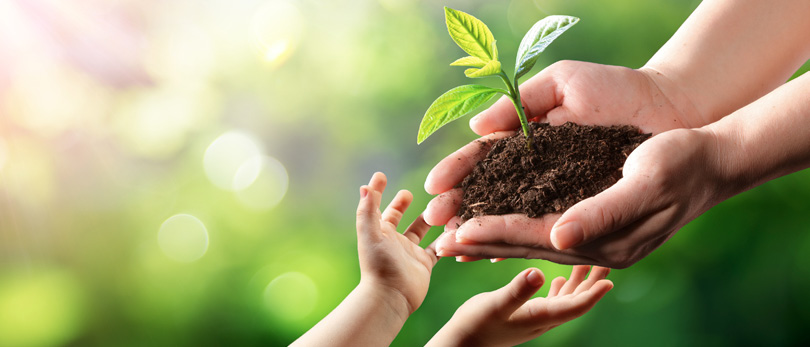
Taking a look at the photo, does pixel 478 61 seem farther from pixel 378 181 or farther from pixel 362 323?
pixel 362 323

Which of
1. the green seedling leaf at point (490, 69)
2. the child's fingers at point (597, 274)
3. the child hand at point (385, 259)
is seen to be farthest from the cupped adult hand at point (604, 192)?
the child's fingers at point (597, 274)

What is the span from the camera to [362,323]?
41.9 inches

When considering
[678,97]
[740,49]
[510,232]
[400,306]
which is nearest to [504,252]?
[510,232]

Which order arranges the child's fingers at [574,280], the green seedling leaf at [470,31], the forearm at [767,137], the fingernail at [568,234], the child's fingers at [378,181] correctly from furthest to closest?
the child's fingers at [574,280]
the child's fingers at [378,181]
the green seedling leaf at [470,31]
the forearm at [767,137]
the fingernail at [568,234]

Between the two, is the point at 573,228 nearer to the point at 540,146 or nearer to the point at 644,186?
the point at 644,186

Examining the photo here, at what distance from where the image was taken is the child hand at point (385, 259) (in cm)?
110

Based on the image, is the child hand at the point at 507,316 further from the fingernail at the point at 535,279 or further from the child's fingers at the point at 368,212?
the child's fingers at the point at 368,212

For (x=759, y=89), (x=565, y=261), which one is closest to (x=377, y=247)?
(x=565, y=261)

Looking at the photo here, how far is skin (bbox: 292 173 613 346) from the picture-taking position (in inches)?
41.9

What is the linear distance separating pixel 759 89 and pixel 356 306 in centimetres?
111

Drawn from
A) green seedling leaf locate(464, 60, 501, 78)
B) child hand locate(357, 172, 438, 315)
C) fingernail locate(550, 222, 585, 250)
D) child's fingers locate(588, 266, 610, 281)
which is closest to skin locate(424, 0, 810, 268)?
fingernail locate(550, 222, 585, 250)

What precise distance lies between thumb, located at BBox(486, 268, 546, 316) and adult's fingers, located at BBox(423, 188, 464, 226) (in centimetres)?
18

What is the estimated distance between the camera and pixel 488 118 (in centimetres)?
123

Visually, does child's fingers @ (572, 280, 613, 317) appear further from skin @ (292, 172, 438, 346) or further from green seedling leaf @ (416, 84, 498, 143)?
green seedling leaf @ (416, 84, 498, 143)
